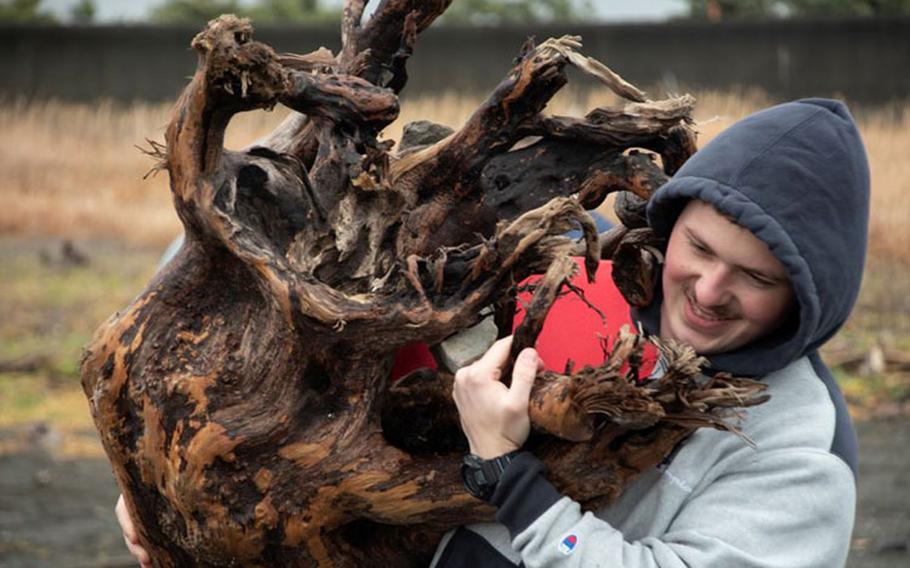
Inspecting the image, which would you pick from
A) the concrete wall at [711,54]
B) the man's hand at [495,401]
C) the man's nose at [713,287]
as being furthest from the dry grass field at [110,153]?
the man's hand at [495,401]

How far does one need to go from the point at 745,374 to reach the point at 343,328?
695 millimetres

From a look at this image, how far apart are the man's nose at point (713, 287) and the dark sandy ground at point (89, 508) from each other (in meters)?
3.68

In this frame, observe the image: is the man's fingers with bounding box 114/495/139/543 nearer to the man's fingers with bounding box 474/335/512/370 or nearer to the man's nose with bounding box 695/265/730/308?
the man's fingers with bounding box 474/335/512/370

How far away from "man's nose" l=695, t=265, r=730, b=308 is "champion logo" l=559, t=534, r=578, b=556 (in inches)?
17.7

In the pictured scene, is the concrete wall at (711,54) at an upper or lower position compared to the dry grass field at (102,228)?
upper

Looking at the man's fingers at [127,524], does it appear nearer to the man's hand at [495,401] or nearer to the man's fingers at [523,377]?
the man's hand at [495,401]

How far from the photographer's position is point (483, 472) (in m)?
2.27

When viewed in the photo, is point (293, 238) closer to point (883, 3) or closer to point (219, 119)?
point (219, 119)

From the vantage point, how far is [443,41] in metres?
13.5

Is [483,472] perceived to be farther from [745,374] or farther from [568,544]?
[745,374]

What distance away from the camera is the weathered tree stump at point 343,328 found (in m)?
2.25

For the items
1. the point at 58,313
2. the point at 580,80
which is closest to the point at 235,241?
the point at 58,313

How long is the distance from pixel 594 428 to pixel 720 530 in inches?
10.3

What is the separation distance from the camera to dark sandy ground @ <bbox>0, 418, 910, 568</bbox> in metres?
5.78
